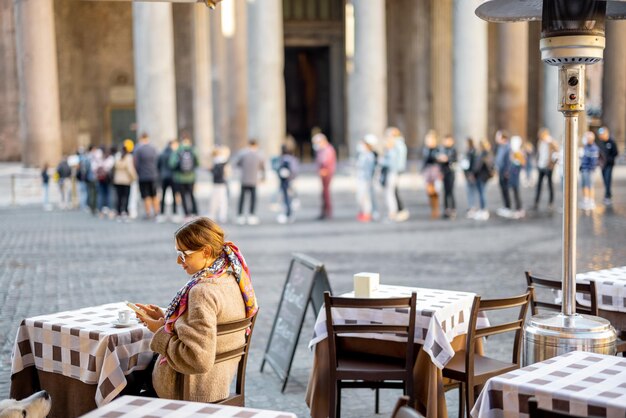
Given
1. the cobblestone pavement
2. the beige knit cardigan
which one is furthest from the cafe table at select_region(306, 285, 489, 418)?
the beige knit cardigan

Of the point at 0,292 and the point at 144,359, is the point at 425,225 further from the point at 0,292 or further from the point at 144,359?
the point at 144,359

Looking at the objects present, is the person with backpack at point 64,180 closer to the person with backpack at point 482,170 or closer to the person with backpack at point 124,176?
the person with backpack at point 124,176

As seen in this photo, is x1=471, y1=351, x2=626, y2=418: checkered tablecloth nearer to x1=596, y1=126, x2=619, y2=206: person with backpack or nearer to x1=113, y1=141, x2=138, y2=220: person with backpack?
x1=113, y1=141, x2=138, y2=220: person with backpack

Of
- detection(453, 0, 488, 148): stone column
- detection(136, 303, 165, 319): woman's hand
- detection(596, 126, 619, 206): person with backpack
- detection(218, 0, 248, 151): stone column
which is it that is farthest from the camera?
detection(218, 0, 248, 151): stone column

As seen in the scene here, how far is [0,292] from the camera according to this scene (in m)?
11.1

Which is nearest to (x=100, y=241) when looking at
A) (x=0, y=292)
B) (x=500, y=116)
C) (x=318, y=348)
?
(x=0, y=292)

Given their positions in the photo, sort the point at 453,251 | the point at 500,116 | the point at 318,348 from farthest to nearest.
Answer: the point at 500,116
the point at 453,251
the point at 318,348

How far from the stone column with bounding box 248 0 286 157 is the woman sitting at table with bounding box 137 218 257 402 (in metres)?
22.0

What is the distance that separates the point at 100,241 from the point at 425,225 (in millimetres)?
5802

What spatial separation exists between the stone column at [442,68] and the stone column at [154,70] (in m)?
13.7

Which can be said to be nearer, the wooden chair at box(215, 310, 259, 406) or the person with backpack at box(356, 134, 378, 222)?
the wooden chair at box(215, 310, 259, 406)

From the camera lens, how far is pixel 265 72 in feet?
88.6

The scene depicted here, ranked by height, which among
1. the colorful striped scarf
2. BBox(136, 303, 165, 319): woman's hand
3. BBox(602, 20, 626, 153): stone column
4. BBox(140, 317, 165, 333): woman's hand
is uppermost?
BBox(602, 20, 626, 153): stone column

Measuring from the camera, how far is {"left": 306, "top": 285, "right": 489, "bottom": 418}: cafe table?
17.8 ft
